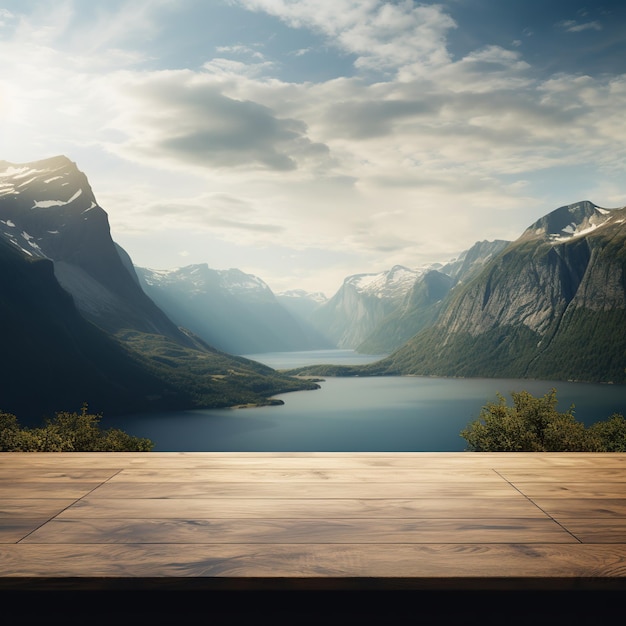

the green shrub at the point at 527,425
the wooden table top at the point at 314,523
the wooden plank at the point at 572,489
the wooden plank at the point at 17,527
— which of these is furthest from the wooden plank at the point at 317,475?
the green shrub at the point at 527,425

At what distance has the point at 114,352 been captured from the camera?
4835 inches

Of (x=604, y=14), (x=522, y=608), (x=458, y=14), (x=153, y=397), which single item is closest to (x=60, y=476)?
(x=522, y=608)

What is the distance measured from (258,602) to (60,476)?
2.08m

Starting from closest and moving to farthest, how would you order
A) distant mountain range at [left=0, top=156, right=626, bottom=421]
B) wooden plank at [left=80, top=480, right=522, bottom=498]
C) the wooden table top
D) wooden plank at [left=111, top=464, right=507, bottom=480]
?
the wooden table top
wooden plank at [left=80, top=480, right=522, bottom=498]
wooden plank at [left=111, top=464, right=507, bottom=480]
distant mountain range at [left=0, top=156, right=626, bottom=421]

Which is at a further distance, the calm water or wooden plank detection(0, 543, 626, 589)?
the calm water

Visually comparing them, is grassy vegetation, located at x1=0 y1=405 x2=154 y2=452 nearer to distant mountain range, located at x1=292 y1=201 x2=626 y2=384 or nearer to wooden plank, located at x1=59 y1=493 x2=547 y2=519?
wooden plank, located at x1=59 y1=493 x2=547 y2=519

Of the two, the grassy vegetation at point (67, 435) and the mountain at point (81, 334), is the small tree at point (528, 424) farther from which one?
the mountain at point (81, 334)

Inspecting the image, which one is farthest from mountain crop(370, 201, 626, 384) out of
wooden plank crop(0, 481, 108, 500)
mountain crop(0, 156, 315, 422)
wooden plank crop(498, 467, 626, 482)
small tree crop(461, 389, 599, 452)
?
wooden plank crop(0, 481, 108, 500)

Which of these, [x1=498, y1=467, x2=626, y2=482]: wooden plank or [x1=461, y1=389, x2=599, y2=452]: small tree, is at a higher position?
[x1=498, y1=467, x2=626, y2=482]: wooden plank

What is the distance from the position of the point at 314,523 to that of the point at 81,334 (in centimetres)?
12559

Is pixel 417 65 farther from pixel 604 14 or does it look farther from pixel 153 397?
pixel 153 397

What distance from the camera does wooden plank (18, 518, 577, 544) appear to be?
7.73 feet

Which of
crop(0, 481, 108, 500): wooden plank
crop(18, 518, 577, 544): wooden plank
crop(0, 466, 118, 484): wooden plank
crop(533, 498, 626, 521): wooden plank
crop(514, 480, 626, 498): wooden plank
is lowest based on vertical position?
crop(0, 466, 118, 484): wooden plank

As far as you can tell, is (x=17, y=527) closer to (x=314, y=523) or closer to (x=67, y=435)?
(x=314, y=523)
